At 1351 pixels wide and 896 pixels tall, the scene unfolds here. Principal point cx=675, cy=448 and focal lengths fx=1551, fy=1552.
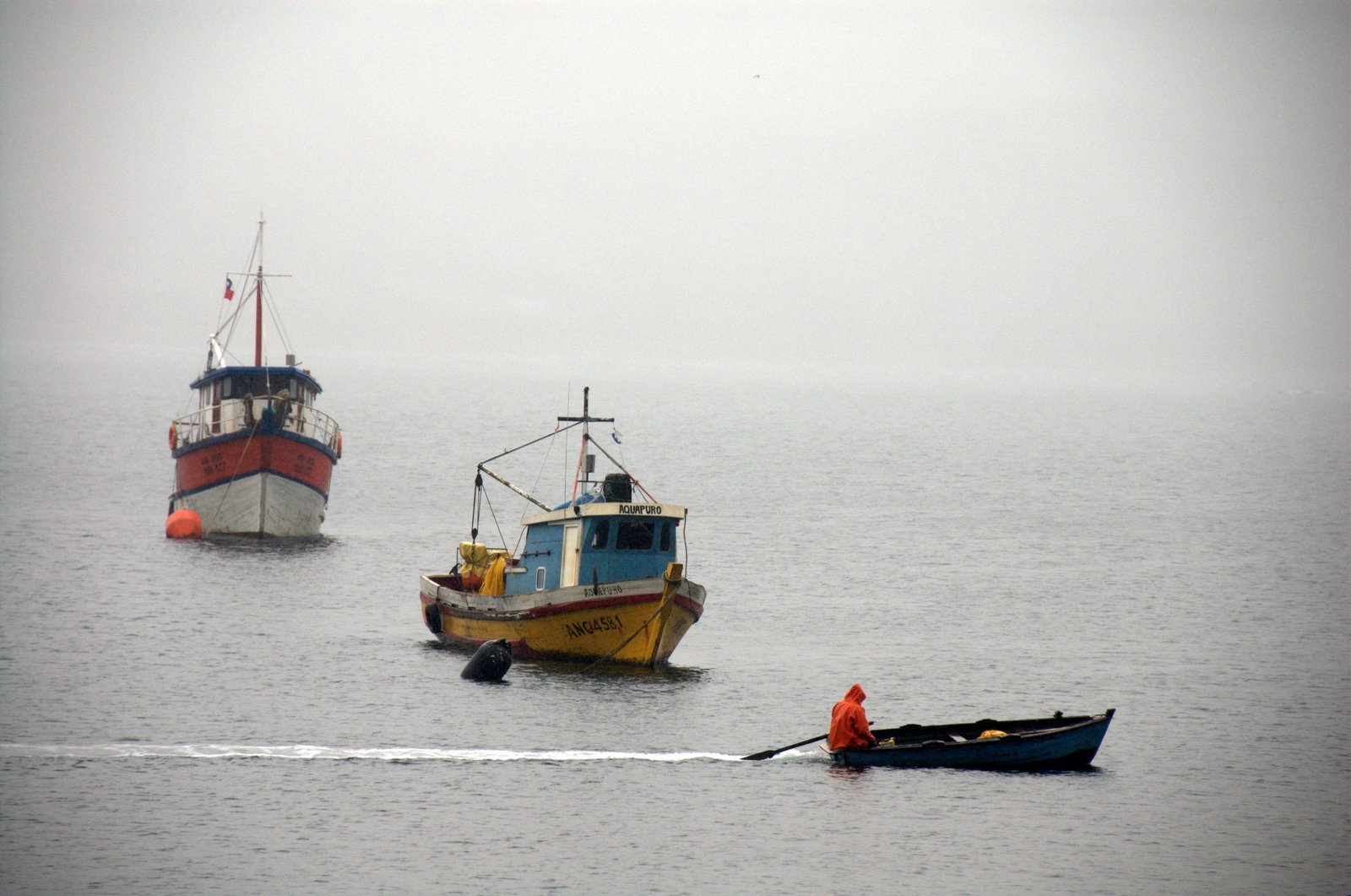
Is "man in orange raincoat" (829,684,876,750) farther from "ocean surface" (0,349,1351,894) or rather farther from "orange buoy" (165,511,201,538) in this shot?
"orange buoy" (165,511,201,538)

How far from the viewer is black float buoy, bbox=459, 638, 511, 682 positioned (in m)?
39.4

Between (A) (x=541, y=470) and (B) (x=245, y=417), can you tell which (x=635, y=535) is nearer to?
(B) (x=245, y=417)

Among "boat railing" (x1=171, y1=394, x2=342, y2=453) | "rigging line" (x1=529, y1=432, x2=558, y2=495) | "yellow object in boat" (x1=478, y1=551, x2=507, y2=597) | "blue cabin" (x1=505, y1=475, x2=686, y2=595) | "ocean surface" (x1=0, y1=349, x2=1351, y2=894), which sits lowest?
"ocean surface" (x1=0, y1=349, x2=1351, y2=894)

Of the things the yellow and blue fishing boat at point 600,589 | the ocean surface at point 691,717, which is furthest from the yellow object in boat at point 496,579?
the ocean surface at point 691,717

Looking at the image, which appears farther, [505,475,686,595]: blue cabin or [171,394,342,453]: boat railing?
[171,394,342,453]: boat railing

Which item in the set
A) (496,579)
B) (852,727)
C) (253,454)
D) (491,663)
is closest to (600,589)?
(491,663)

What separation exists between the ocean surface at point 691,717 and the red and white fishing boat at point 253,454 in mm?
1537

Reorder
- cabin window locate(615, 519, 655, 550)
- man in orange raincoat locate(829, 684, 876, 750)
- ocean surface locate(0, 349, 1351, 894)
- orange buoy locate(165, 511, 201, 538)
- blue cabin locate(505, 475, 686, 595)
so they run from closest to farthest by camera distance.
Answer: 1. ocean surface locate(0, 349, 1351, 894)
2. man in orange raincoat locate(829, 684, 876, 750)
3. blue cabin locate(505, 475, 686, 595)
4. cabin window locate(615, 519, 655, 550)
5. orange buoy locate(165, 511, 201, 538)

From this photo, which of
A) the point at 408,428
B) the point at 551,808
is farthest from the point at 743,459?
the point at 551,808

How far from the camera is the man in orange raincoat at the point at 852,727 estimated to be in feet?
105

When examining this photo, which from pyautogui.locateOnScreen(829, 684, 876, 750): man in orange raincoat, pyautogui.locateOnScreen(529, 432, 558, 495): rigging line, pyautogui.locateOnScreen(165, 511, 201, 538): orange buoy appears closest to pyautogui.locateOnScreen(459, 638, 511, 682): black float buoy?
pyautogui.locateOnScreen(829, 684, 876, 750): man in orange raincoat

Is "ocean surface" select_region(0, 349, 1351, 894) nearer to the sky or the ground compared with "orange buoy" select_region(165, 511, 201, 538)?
nearer to the ground

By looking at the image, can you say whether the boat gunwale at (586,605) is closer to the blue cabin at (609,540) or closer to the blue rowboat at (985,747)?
the blue cabin at (609,540)

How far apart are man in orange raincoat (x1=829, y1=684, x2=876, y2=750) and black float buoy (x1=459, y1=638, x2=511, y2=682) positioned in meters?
10.6
